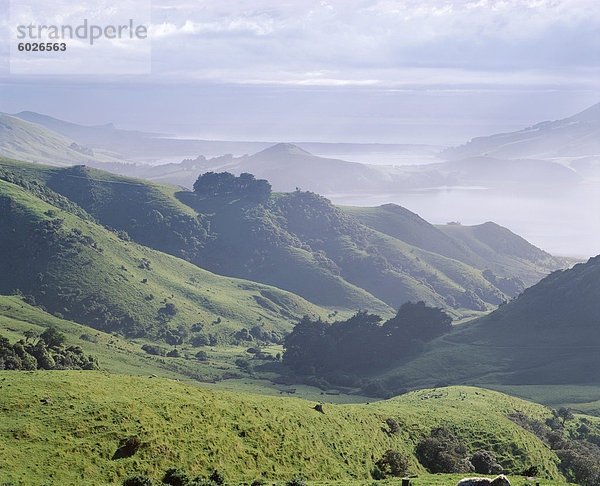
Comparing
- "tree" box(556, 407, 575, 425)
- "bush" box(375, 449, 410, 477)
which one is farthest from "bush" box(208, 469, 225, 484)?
"tree" box(556, 407, 575, 425)

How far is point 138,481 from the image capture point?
41.3 m

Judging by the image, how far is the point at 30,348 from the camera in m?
93.4

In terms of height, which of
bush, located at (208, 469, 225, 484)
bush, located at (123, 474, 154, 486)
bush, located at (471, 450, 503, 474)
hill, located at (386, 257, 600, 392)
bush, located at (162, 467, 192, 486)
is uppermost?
bush, located at (123, 474, 154, 486)

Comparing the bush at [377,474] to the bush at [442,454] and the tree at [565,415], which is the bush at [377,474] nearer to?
the bush at [442,454]

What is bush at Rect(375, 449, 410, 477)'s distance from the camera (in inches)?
2483

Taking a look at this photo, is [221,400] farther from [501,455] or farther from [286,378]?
[286,378]

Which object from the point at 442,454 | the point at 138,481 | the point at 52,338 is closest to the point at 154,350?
the point at 52,338

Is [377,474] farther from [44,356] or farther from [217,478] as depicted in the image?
[44,356]

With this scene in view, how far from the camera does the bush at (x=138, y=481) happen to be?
41000mm

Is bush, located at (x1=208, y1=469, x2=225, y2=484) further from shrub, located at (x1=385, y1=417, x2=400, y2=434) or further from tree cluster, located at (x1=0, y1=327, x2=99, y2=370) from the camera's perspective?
tree cluster, located at (x1=0, y1=327, x2=99, y2=370)

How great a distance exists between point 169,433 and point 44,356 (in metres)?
52.3

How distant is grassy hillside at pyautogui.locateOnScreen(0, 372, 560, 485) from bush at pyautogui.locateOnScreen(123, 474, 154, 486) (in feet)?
10.8

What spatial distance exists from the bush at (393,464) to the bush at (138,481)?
30.9m

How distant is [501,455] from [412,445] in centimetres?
1433
